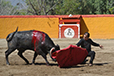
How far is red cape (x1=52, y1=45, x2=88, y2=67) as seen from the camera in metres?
6.41

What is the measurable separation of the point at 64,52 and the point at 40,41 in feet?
3.24

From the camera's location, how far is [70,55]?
6500 mm

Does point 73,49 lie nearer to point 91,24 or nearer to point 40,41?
point 40,41

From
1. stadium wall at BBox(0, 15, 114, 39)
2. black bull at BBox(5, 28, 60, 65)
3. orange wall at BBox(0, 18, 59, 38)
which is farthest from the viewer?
orange wall at BBox(0, 18, 59, 38)

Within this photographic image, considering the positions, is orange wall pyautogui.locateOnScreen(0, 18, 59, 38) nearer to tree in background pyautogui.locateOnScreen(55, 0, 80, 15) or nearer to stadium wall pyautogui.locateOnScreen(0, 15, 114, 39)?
stadium wall pyautogui.locateOnScreen(0, 15, 114, 39)

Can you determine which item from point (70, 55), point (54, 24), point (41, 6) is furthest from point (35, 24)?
point (70, 55)

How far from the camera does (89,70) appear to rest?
5988 mm

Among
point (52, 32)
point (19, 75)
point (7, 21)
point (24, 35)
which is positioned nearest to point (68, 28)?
point (52, 32)

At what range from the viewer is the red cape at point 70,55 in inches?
252

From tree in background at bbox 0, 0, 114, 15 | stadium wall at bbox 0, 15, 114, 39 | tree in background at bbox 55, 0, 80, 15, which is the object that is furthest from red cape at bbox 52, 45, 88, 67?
tree in background at bbox 55, 0, 80, 15

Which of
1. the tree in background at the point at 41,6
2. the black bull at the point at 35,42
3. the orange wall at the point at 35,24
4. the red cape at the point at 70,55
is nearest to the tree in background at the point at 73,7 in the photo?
the tree in background at the point at 41,6

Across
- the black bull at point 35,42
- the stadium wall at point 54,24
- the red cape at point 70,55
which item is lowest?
the stadium wall at point 54,24

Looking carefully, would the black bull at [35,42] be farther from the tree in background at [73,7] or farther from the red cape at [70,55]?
the tree in background at [73,7]

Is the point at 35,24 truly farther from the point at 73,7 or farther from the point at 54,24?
the point at 73,7
